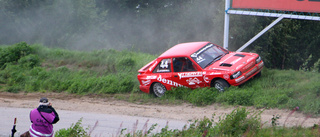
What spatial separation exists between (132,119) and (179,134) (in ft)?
9.64

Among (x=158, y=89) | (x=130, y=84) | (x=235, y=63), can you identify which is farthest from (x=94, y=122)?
(x=235, y=63)

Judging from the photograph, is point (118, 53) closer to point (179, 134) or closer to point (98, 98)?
point (98, 98)

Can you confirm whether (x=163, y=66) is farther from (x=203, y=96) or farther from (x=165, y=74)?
(x=203, y=96)

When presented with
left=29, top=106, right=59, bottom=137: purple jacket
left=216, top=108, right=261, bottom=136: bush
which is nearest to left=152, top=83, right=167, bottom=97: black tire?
left=216, top=108, right=261, bottom=136: bush

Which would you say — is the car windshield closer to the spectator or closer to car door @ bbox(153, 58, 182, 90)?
car door @ bbox(153, 58, 182, 90)

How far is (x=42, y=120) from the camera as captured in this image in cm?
725

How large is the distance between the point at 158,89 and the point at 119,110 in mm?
1694

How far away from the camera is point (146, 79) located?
12.7 metres

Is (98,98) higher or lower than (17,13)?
lower

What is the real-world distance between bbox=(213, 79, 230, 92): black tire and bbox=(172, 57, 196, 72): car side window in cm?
86

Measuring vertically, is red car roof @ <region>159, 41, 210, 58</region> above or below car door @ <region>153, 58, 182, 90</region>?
above

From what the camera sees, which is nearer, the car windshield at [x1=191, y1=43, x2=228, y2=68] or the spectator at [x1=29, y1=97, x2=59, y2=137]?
the spectator at [x1=29, y1=97, x2=59, y2=137]

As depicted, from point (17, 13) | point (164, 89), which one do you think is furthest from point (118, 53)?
point (17, 13)

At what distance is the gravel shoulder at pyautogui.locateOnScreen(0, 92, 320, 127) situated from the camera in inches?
377
